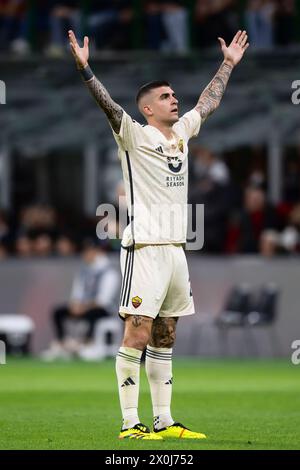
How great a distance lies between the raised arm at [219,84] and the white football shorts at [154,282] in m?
1.34

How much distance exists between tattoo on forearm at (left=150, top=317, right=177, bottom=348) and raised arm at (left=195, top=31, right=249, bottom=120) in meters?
1.76

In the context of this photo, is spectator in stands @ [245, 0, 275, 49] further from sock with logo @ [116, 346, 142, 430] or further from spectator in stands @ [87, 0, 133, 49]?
sock with logo @ [116, 346, 142, 430]

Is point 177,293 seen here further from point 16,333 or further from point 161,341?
point 16,333

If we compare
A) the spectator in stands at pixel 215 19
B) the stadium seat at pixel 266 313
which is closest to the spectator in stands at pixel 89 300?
the stadium seat at pixel 266 313

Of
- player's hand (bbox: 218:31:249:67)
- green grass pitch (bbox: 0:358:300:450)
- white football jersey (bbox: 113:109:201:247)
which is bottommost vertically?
green grass pitch (bbox: 0:358:300:450)

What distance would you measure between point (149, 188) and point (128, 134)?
434 millimetres

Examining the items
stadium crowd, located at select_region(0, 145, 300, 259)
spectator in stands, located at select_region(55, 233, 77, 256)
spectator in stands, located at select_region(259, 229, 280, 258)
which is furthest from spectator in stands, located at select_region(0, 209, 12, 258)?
spectator in stands, located at select_region(259, 229, 280, 258)

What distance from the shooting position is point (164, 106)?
35.1 feet

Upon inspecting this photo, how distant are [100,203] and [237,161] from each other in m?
2.68

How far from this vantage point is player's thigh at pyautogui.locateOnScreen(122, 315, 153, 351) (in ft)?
34.0

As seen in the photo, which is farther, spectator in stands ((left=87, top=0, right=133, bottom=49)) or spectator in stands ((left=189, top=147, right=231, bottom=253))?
spectator in stands ((left=87, top=0, right=133, bottom=49))

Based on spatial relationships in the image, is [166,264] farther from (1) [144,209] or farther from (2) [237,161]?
(2) [237,161]

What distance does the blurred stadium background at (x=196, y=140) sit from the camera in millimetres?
24219
